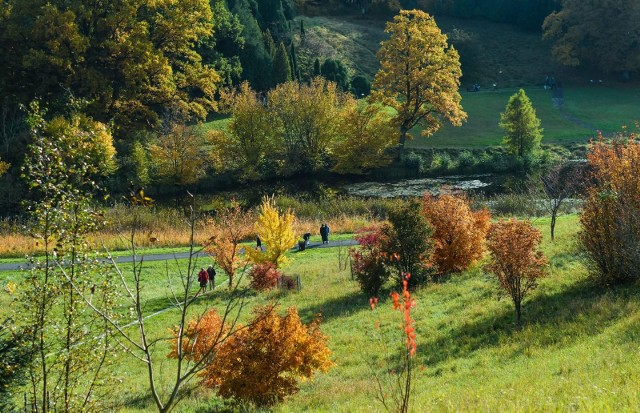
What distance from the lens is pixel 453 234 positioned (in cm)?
2516

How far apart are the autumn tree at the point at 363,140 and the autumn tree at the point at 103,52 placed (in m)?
13.9

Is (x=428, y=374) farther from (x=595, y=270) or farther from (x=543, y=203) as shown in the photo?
(x=543, y=203)

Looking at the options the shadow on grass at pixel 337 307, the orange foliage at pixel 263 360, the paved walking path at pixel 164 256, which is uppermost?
the orange foliage at pixel 263 360

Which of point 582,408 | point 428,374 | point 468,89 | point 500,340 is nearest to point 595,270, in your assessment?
point 500,340

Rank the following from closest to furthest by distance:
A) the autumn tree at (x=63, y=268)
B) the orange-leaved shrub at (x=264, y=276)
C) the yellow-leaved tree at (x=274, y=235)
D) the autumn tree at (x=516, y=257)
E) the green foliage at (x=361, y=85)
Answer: the autumn tree at (x=63, y=268)
the autumn tree at (x=516, y=257)
the orange-leaved shrub at (x=264, y=276)
the yellow-leaved tree at (x=274, y=235)
the green foliage at (x=361, y=85)

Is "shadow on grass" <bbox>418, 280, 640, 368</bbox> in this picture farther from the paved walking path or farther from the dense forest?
the dense forest

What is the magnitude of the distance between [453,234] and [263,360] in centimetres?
1372

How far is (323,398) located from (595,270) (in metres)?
10.2

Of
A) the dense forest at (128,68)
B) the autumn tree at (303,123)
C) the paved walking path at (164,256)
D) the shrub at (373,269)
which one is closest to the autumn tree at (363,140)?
the autumn tree at (303,123)

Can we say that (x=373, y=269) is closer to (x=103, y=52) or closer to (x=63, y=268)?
(x=63, y=268)

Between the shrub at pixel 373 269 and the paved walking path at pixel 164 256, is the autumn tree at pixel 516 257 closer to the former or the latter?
the shrub at pixel 373 269

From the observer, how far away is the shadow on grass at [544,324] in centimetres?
1463

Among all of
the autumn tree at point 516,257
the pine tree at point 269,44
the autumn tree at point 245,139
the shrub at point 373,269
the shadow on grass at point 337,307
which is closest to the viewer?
the autumn tree at point 516,257

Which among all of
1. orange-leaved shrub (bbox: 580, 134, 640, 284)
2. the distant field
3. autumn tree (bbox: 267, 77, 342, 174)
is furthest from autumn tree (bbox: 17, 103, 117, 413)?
the distant field
